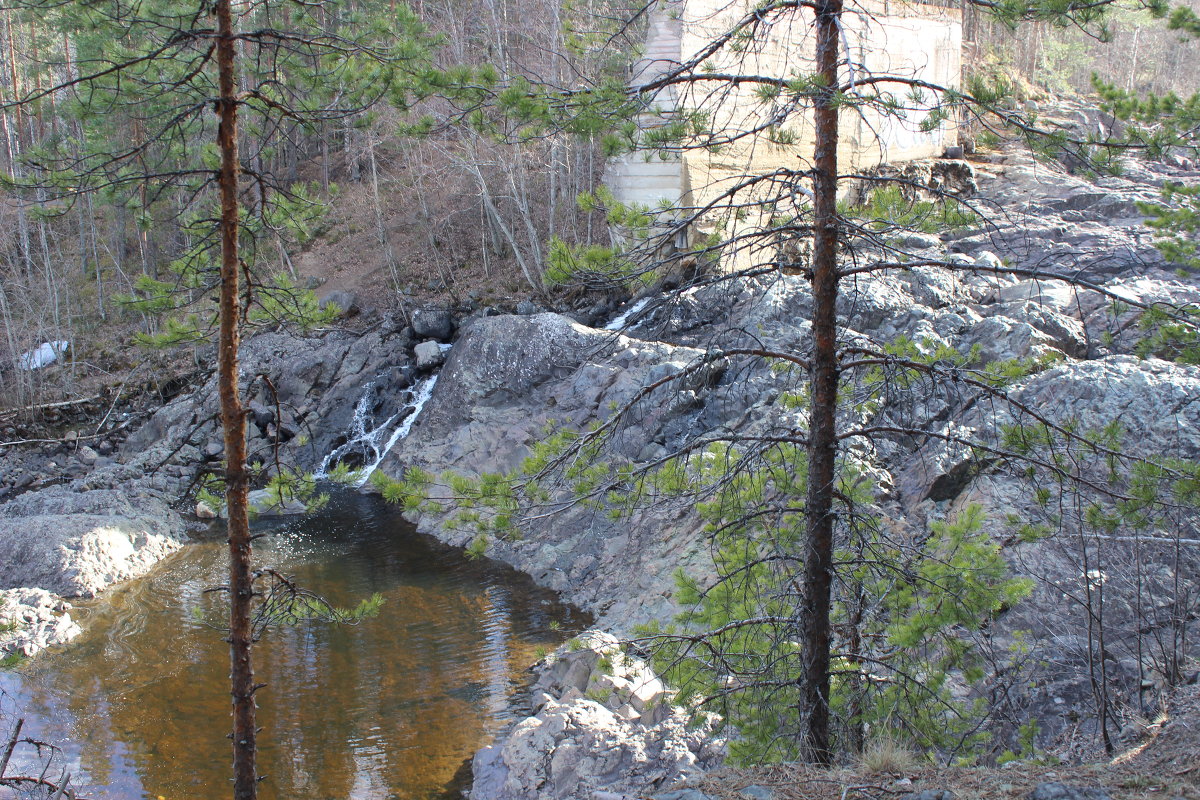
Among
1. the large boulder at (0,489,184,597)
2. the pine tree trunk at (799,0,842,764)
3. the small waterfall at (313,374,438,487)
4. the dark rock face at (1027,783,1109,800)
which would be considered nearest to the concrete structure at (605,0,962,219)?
the pine tree trunk at (799,0,842,764)

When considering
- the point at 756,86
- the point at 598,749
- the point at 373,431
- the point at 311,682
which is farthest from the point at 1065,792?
the point at 373,431

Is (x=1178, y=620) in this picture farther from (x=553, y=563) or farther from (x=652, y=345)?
(x=652, y=345)

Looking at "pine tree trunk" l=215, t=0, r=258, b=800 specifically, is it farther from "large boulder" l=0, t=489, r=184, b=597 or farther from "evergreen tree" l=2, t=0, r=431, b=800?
"large boulder" l=0, t=489, r=184, b=597

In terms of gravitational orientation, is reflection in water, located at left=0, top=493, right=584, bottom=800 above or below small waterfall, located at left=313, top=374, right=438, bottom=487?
below

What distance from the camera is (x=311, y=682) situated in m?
9.27

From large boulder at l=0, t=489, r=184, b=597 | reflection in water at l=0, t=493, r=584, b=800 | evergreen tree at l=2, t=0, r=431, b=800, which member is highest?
evergreen tree at l=2, t=0, r=431, b=800

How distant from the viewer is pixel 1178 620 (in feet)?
18.0

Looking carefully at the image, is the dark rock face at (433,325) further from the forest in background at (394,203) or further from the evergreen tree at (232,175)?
the evergreen tree at (232,175)

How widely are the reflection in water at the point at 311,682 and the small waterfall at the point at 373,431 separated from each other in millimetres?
4057

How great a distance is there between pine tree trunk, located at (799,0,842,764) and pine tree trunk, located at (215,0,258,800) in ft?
11.0

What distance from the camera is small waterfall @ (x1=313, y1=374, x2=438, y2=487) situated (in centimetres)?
1689

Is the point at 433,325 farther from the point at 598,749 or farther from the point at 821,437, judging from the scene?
the point at 821,437

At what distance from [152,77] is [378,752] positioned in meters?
5.99

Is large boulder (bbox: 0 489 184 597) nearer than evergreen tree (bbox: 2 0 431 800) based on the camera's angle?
No
